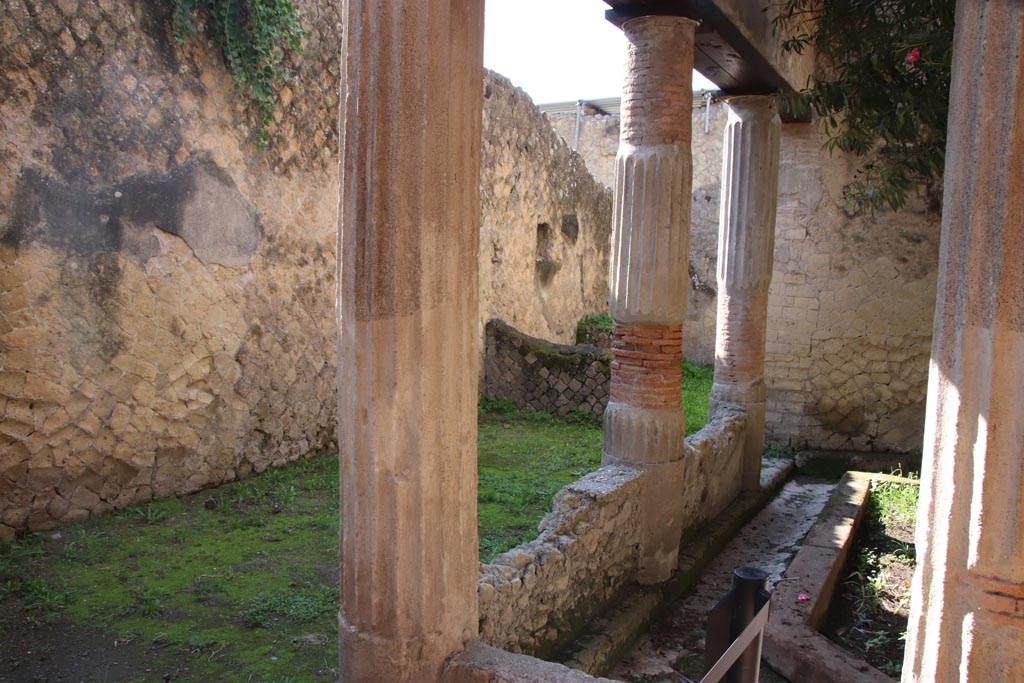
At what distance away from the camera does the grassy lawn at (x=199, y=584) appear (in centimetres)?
336

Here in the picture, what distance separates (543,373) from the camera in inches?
353

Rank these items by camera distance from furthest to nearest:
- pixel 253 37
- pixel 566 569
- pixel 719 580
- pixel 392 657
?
pixel 253 37, pixel 719 580, pixel 566 569, pixel 392 657

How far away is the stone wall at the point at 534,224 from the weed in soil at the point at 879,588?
4.79 metres

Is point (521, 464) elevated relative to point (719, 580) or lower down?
elevated

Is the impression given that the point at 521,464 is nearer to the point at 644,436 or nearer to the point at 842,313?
the point at 644,436

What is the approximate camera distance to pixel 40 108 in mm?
4324

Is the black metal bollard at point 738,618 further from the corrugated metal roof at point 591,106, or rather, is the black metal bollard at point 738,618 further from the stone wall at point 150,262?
the corrugated metal roof at point 591,106

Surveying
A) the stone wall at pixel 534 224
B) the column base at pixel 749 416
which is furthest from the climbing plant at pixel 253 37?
the column base at pixel 749 416

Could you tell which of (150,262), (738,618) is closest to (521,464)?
(150,262)

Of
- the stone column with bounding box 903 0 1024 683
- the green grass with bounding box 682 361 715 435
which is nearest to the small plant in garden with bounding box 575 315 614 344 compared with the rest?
the green grass with bounding box 682 361 715 435

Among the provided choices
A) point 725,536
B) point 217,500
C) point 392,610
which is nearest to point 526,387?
point 725,536

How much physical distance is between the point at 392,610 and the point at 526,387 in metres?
6.83

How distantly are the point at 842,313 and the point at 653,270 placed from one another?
456 centimetres

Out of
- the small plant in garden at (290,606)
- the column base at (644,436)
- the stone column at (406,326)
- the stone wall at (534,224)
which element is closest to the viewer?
the stone column at (406,326)
